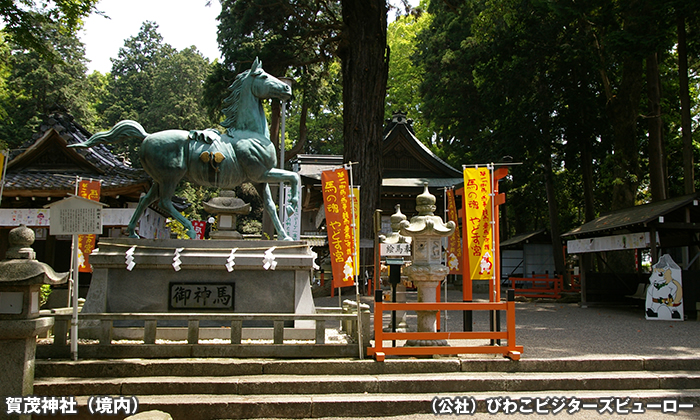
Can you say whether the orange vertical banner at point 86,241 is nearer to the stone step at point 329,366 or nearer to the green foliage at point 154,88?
the stone step at point 329,366

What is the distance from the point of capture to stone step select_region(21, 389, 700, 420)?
5.50m

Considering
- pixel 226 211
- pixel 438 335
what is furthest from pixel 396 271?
pixel 226 211

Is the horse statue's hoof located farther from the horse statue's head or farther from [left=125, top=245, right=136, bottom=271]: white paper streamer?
[left=125, top=245, right=136, bottom=271]: white paper streamer

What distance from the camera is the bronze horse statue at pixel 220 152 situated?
791 centimetres

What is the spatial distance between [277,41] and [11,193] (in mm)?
9829

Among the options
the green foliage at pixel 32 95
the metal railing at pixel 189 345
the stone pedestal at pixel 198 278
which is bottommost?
the metal railing at pixel 189 345

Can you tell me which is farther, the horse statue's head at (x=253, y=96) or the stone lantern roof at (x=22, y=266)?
the horse statue's head at (x=253, y=96)

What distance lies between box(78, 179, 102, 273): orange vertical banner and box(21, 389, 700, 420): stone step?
675 cm

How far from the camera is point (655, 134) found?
16.3 meters

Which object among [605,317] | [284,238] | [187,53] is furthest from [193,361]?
[187,53]

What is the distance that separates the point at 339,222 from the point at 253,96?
258cm

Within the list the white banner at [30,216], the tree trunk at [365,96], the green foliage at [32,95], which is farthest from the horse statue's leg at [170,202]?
the green foliage at [32,95]

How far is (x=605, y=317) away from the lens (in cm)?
1263

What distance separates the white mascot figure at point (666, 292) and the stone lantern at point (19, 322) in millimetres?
12439
